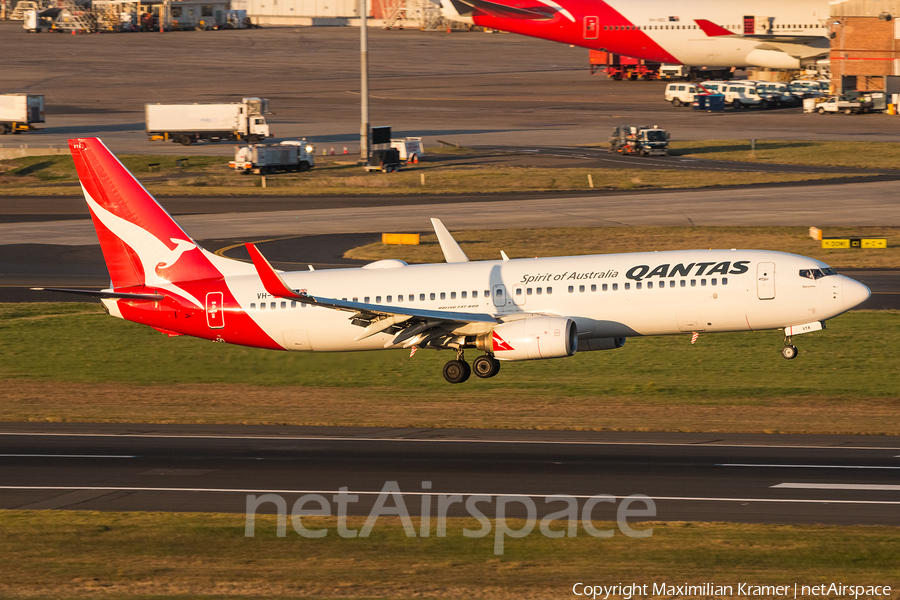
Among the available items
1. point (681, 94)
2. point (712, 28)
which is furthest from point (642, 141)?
point (712, 28)

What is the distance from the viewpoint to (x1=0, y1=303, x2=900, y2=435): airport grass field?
42594 millimetres

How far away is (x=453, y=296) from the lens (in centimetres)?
4562

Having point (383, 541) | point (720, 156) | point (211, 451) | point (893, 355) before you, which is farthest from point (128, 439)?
point (720, 156)

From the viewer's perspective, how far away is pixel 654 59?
179 m

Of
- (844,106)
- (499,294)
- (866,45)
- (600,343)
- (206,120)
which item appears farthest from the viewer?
(866,45)

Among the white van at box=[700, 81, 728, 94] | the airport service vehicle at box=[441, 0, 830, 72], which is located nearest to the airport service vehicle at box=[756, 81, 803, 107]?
the white van at box=[700, 81, 728, 94]

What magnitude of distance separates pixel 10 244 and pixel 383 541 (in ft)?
213

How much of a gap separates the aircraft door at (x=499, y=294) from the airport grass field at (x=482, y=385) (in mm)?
3876

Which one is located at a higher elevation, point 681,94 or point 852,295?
point 681,94

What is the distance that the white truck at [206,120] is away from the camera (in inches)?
5266

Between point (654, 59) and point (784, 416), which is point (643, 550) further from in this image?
point (654, 59)

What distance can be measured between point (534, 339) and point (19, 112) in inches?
4527

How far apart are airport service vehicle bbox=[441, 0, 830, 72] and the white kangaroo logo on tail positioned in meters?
136

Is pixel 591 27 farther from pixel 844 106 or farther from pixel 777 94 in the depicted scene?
pixel 844 106
